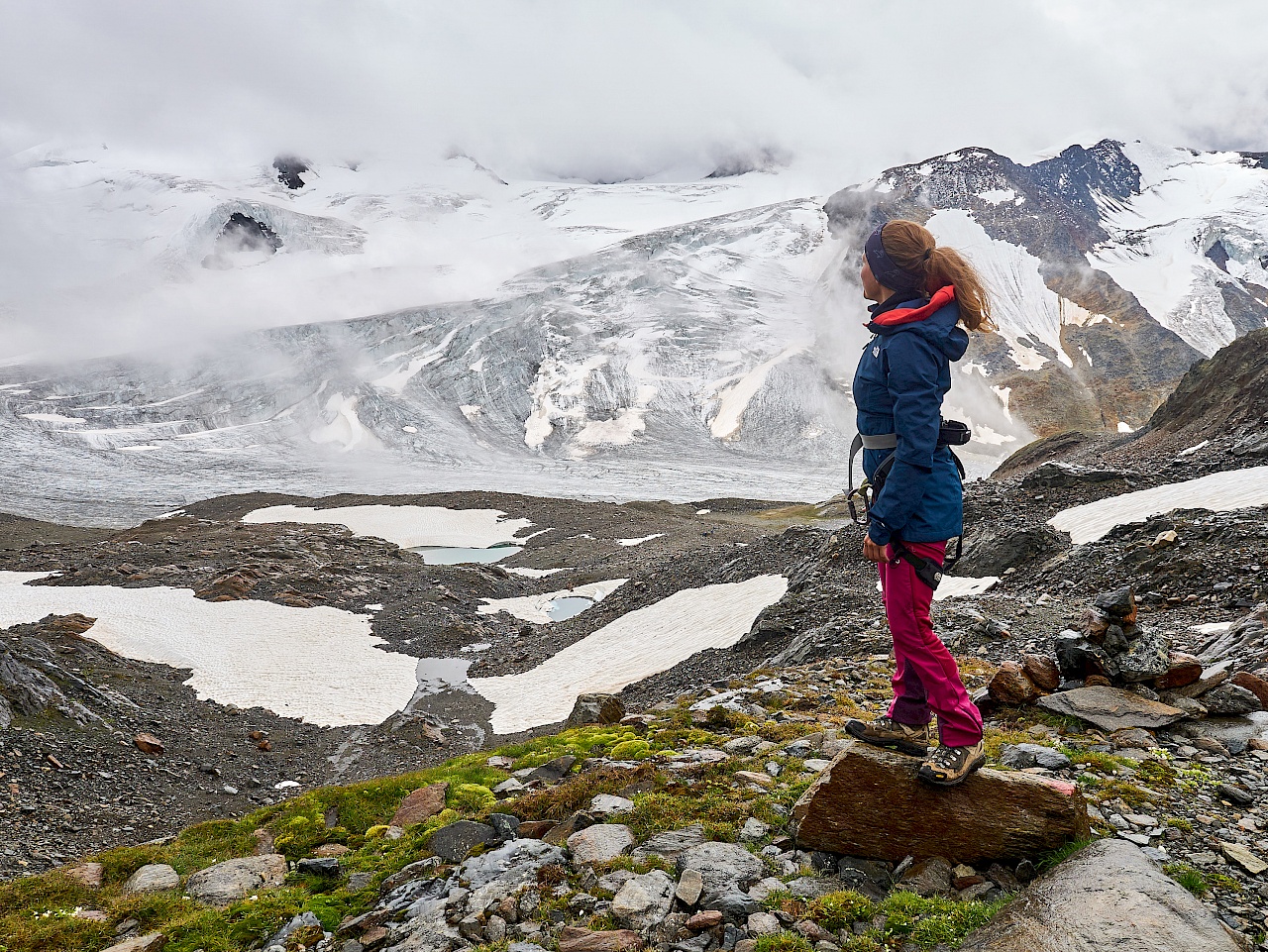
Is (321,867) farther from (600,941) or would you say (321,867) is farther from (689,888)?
(689,888)

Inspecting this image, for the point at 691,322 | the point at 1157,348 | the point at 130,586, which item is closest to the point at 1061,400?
the point at 1157,348

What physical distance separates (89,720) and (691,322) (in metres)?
187

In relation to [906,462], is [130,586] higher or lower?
lower

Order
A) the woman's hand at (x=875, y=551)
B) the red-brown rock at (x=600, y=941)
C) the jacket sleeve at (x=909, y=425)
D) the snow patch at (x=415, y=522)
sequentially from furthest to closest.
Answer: the snow patch at (x=415, y=522)
the woman's hand at (x=875, y=551)
the jacket sleeve at (x=909, y=425)
the red-brown rock at (x=600, y=941)

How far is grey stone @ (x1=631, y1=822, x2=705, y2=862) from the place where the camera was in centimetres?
675

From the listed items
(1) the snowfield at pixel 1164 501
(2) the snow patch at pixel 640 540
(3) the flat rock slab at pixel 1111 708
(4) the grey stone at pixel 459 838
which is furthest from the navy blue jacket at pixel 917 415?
(2) the snow patch at pixel 640 540

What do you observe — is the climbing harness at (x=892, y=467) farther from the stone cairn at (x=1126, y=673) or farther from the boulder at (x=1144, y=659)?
the boulder at (x=1144, y=659)

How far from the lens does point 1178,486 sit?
26.0m

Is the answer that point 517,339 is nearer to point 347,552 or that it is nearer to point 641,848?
point 347,552

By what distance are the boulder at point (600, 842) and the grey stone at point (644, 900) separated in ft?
1.94

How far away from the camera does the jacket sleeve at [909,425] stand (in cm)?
602

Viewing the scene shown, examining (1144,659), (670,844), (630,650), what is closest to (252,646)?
(630,650)

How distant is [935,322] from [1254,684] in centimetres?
629

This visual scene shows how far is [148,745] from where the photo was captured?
2112 centimetres
